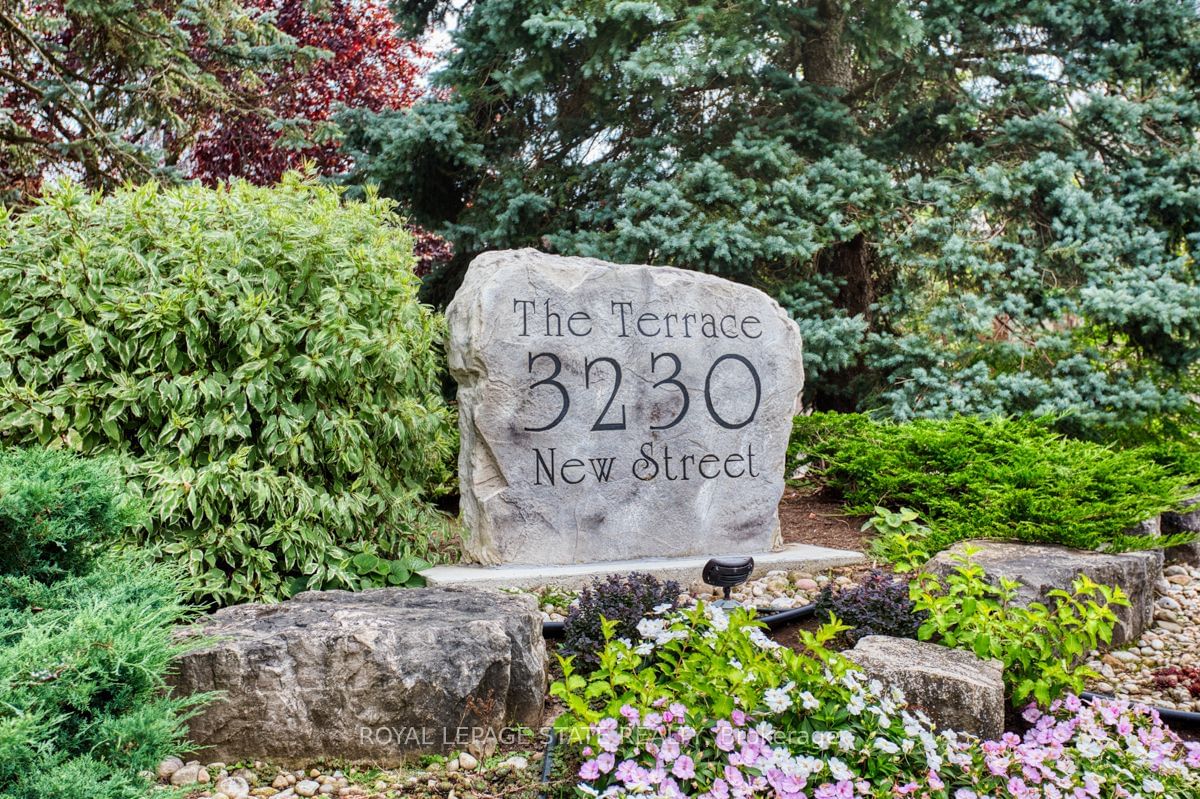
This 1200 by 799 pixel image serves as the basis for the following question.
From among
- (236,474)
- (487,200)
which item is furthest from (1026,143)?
(236,474)

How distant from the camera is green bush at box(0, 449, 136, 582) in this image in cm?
216

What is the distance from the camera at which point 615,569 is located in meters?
4.31

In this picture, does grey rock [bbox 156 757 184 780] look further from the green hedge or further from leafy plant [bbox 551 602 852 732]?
leafy plant [bbox 551 602 852 732]

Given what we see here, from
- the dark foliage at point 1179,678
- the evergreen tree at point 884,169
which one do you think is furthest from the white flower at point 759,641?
the evergreen tree at point 884,169

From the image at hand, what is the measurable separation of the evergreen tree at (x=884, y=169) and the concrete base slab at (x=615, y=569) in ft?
5.61

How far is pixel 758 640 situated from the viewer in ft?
7.99

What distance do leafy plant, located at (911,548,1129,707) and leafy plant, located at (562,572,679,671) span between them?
2.72 ft

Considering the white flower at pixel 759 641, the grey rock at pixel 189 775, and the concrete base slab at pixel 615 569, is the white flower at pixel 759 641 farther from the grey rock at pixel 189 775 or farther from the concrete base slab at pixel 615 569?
the concrete base slab at pixel 615 569

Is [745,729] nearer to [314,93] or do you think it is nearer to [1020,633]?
[1020,633]

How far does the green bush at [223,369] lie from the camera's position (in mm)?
3574

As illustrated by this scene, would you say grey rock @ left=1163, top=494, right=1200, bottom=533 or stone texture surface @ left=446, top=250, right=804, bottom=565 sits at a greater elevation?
stone texture surface @ left=446, top=250, right=804, bottom=565

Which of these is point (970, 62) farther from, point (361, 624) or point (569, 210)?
point (361, 624)

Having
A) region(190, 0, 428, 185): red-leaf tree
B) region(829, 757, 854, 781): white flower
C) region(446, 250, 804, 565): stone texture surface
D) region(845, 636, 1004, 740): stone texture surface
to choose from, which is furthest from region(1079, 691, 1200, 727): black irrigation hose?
region(190, 0, 428, 185): red-leaf tree

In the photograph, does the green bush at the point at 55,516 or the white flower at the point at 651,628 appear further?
the white flower at the point at 651,628
